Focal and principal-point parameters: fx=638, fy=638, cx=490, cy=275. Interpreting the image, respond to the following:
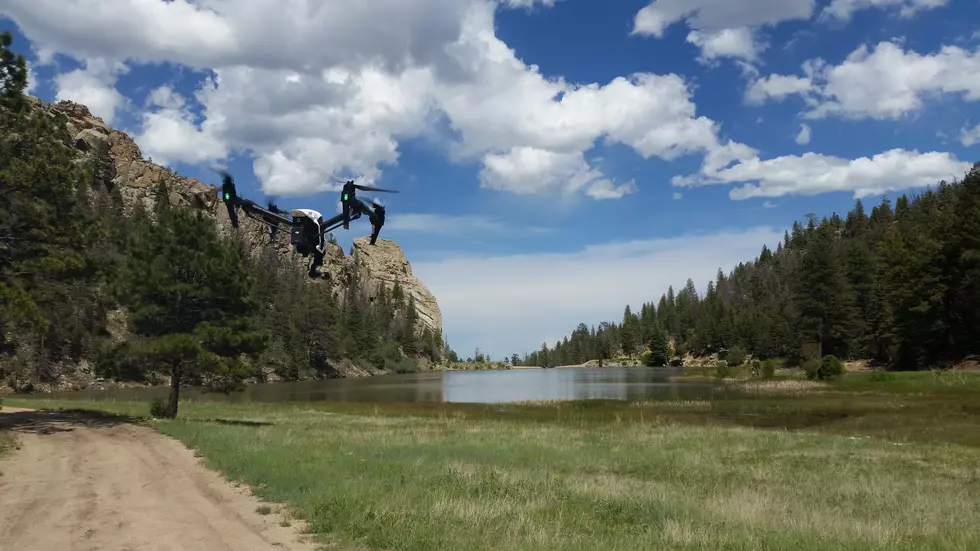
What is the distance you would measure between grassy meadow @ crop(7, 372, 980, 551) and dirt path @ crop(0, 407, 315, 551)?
830 mm

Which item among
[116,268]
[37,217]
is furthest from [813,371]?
[37,217]

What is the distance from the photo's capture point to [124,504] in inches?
529

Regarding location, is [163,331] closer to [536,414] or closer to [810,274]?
[536,414]

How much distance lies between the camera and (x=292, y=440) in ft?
80.9

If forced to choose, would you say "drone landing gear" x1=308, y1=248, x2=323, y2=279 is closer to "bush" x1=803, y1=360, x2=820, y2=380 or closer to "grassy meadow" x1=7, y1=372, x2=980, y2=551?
"grassy meadow" x1=7, y1=372, x2=980, y2=551

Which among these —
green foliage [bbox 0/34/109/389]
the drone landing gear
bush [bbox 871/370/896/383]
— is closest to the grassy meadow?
the drone landing gear

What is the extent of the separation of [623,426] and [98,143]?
178 m

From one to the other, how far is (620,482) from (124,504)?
473 inches

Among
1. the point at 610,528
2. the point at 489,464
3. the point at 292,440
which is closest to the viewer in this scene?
the point at 610,528

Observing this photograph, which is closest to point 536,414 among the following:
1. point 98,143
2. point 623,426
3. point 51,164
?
point 623,426

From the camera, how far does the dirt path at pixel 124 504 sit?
35.0 feet

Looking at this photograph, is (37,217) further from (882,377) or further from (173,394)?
(882,377)

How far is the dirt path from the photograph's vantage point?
1066 cm

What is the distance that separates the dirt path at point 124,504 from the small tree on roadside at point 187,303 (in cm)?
1124
